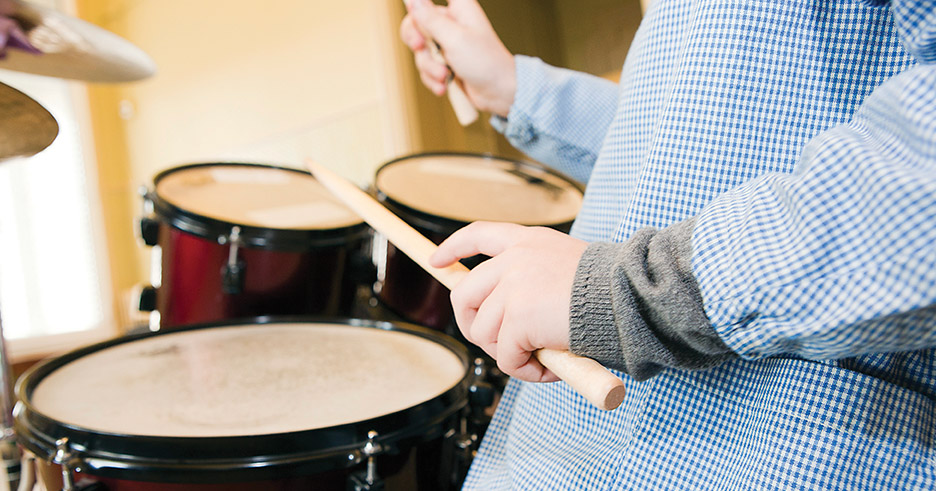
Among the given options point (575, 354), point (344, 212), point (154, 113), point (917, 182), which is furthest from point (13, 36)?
point (154, 113)

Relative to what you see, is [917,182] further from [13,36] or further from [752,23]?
[13,36]

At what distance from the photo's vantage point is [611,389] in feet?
1.13

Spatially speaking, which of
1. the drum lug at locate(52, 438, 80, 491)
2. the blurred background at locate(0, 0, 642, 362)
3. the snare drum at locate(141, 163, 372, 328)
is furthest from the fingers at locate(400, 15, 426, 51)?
the blurred background at locate(0, 0, 642, 362)

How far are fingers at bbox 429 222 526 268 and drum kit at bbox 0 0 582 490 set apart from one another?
0.20 metres

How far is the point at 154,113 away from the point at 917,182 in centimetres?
411

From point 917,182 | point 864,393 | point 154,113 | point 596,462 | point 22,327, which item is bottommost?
point 22,327

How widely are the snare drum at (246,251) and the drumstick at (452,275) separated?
1.05 feet

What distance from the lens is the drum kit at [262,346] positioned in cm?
57

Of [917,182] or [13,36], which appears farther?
[13,36]

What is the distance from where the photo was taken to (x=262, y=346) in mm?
899

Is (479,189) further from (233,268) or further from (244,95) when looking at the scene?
(244,95)

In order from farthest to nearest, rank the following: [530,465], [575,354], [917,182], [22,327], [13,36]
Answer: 1. [22,327]
2. [13,36]
3. [530,465]
4. [575,354]
5. [917,182]

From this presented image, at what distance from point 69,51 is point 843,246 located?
0.90 meters

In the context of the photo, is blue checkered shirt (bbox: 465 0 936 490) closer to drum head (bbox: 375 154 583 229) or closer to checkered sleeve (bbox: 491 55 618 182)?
checkered sleeve (bbox: 491 55 618 182)
